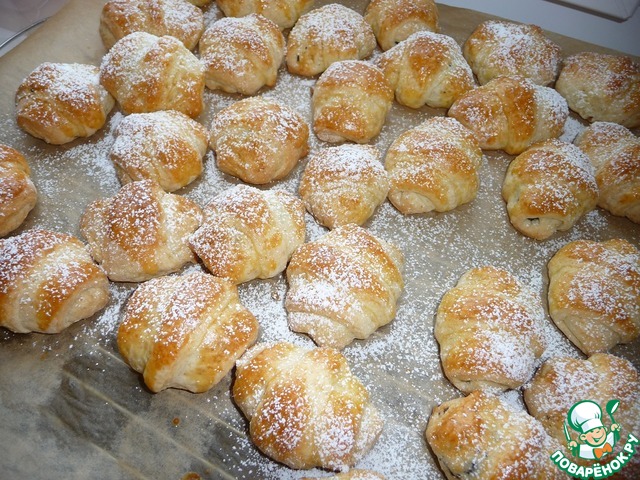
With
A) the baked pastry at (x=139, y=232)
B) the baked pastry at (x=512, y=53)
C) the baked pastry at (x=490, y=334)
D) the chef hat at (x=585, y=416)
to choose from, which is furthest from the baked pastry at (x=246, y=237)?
the baked pastry at (x=512, y=53)

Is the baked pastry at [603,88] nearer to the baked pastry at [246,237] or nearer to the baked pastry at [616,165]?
the baked pastry at [616,165]

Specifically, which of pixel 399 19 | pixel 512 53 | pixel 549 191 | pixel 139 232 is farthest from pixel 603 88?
pixel 139 232

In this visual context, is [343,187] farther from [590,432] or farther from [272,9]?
[272,9]

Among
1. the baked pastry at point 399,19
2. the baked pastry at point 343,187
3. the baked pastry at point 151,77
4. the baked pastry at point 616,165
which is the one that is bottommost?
the baked pastry at point 616,165

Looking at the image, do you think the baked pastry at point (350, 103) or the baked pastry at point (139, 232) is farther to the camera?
the baked pastry at point (350, 103)

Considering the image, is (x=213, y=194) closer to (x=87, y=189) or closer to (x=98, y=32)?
(x=87, y=189)

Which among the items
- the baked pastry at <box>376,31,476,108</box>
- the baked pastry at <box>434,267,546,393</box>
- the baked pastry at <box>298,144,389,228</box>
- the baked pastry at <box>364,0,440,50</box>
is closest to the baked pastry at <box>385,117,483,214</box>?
the baked pastry at <box>298,144,389,228</box>

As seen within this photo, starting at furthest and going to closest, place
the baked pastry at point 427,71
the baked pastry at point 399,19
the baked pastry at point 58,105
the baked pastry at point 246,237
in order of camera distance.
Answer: the baked pastry at point 399,19 < the baked pastry at point 427,71 < the baked pastry at point 58,105 < the baked pastry at point 246,237
